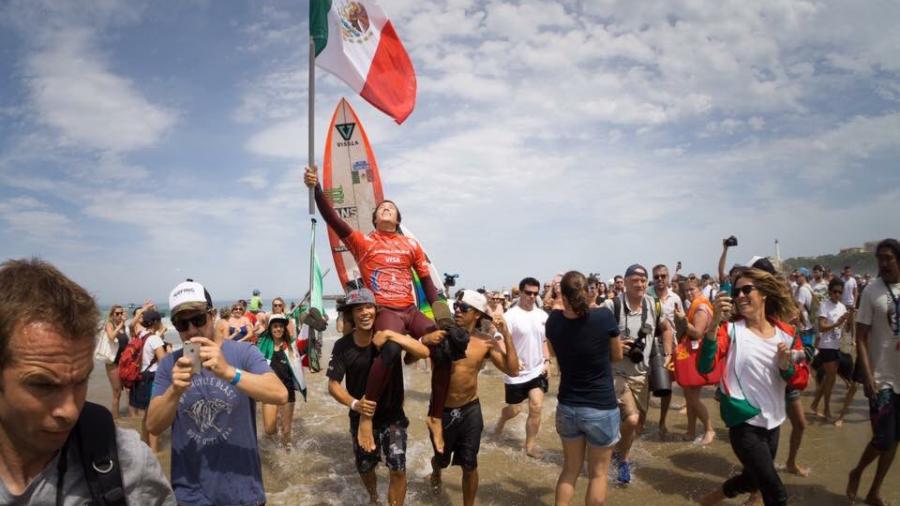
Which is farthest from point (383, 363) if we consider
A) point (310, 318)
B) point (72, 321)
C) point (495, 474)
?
point (72, 321)

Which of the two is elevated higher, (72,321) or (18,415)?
(72,321)

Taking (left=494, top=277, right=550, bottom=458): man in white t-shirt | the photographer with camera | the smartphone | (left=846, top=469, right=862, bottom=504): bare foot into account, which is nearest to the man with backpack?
the smartphone

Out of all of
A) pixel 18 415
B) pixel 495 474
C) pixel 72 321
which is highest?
pixel 72 321

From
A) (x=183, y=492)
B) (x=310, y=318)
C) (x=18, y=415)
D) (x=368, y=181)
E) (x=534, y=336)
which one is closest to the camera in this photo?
(x=18, y=415)

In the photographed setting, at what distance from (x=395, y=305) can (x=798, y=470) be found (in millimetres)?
4475

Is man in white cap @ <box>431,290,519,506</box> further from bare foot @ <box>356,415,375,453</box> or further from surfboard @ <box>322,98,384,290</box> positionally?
surfboard @ <box>322,98,384,290</box>

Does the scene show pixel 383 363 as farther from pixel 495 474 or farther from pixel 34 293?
pixel 34 293

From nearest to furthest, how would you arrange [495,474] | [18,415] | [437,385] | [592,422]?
[18,415], [592,422], [437,385], [495,474]

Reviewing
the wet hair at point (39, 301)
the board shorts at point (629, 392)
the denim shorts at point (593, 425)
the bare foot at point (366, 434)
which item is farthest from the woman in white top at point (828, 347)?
the wet hair at point (39, 301)

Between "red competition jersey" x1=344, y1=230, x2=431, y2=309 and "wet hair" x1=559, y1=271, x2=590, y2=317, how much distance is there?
1.60 m

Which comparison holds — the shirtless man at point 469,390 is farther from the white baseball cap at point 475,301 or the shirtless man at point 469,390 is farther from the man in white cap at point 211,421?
the man in white cap at point 211,421

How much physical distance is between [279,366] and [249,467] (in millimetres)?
4072

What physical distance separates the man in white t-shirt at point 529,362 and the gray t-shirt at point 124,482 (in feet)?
16.0

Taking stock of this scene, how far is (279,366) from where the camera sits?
6602 millimetres
